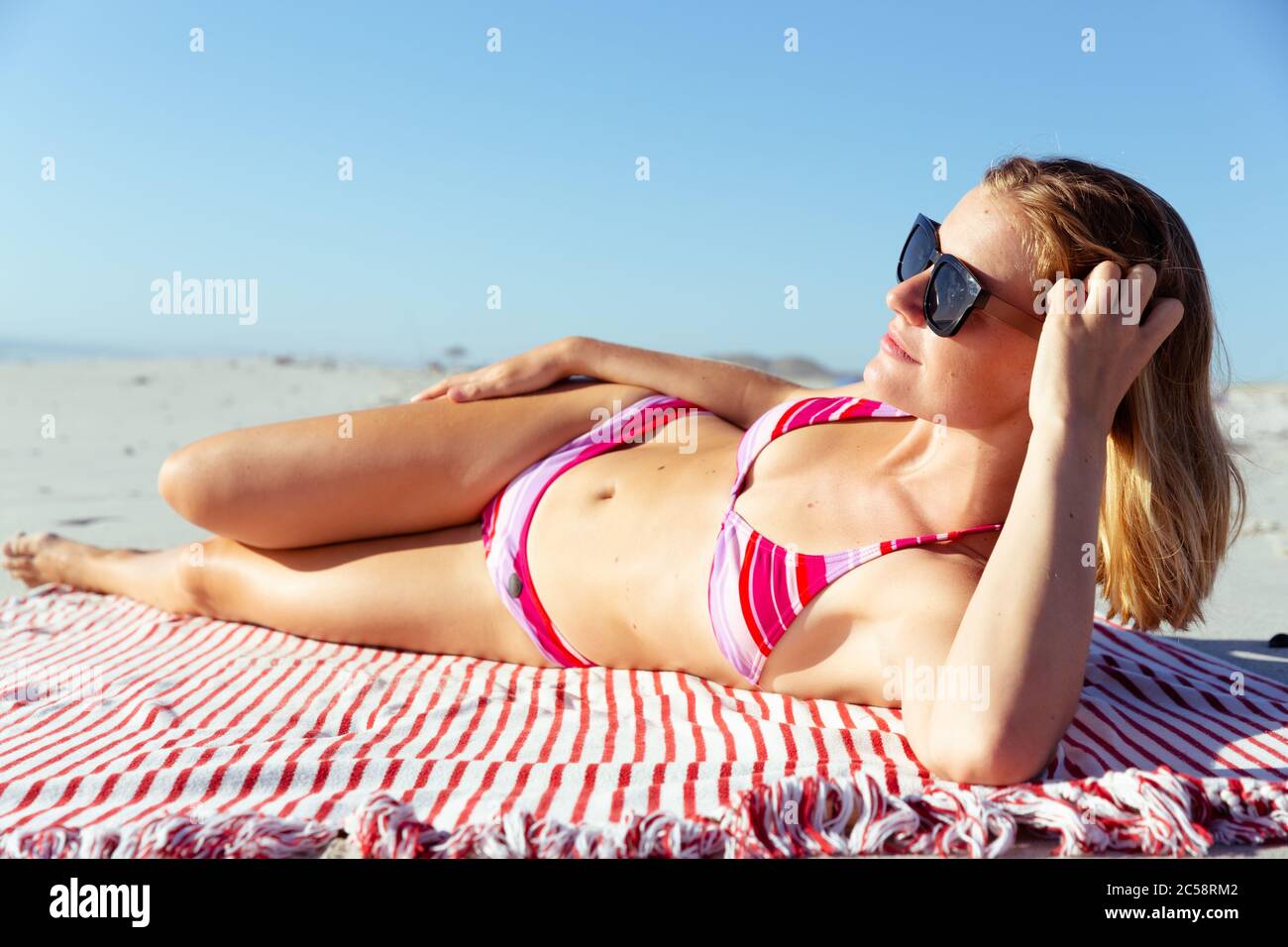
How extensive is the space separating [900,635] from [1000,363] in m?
0.67

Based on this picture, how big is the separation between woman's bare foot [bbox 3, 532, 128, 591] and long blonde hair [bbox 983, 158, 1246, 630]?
3471mm

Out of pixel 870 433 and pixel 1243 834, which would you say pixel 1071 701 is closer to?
pixel 1243 834

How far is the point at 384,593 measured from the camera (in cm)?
333

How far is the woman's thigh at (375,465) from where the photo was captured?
3.28 meters

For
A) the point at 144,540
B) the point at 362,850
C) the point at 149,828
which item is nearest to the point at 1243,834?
the point at 362,850

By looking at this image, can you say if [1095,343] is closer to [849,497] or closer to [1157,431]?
[1157,431]

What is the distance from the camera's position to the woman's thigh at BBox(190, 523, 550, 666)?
324 centimetres

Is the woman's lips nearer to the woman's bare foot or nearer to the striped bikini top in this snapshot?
the striped bikini top

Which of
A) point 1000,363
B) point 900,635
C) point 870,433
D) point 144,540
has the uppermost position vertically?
point 1000,363

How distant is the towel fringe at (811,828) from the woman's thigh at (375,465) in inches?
54.1

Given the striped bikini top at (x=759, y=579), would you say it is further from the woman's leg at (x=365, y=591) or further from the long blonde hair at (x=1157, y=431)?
the woman's leg at (x=365, y=591)

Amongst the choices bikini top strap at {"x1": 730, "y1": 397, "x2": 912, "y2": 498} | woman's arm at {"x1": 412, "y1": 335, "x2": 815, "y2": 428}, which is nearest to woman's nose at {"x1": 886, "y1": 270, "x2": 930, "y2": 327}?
bikini top strap at {"x1": 730, "y1": 397, "x2": 912, "y2": 498}

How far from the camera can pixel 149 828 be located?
2002mm
